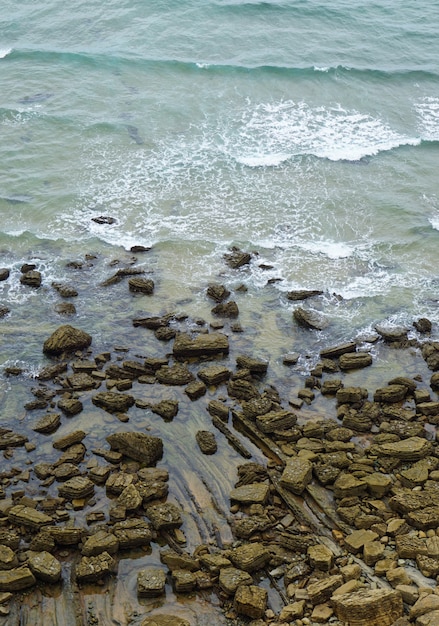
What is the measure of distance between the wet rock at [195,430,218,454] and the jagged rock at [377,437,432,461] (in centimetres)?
398

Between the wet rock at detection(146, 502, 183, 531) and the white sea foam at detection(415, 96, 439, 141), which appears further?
the white sea foam at detection(415, 96, 439, 141)

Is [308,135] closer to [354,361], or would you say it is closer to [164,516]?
[354,361]

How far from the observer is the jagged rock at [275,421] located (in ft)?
57.6

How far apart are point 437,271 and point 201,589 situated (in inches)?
609

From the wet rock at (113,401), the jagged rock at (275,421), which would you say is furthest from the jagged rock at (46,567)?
the jagged rock at (275,421)

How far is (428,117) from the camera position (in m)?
36.1

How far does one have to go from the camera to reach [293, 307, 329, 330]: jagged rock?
71.3 feet

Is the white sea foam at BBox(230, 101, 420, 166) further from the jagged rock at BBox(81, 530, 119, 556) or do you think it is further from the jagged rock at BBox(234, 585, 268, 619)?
the jagged rock at BBox(234, 585, 268, 619)

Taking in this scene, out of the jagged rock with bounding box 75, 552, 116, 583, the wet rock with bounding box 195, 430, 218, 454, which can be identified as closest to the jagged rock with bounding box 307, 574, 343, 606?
the jagged rock with bounding box 75, 552, 116, 583

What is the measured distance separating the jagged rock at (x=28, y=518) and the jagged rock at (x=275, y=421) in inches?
218

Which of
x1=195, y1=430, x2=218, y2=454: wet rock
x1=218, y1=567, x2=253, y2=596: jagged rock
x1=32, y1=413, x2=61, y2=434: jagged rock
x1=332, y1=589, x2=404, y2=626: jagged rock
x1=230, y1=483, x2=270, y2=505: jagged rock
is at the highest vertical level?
x1=332, y1=589, x2=404, y2=626: jagged rock

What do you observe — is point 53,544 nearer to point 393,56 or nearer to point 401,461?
Answer: point 401,461

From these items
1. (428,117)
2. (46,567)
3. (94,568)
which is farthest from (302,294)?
(428,117)

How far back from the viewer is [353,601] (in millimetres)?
12328
